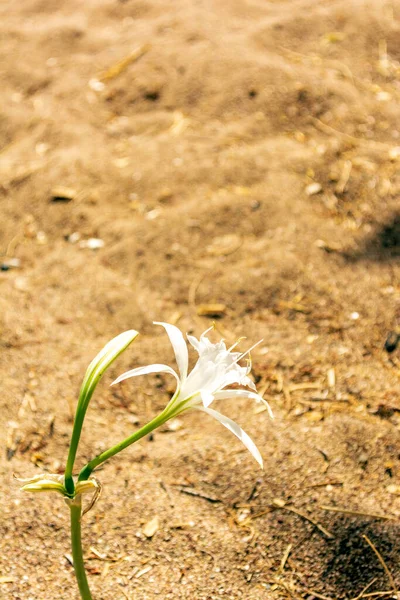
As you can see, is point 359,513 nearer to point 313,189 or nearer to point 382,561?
point 382,561

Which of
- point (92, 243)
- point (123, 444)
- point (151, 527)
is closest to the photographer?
point (123, 444)

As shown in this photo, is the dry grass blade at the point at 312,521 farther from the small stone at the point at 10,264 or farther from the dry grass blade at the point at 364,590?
the small stone at the point at 10,264

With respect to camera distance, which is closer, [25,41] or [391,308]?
[391,308]

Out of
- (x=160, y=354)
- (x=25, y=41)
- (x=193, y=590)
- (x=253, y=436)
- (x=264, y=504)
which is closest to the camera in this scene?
(x=193, y=590)

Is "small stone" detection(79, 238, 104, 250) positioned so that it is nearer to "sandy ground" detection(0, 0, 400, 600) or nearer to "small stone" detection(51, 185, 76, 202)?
"sandy ground" detection(0, 0, 400, 600)

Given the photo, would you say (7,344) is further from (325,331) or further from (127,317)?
(325,331)

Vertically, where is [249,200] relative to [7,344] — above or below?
above

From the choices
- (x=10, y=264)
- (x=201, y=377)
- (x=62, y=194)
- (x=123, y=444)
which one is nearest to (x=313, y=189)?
(x=62, y=194)

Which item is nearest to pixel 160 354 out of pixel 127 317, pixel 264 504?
pixel 127 317
